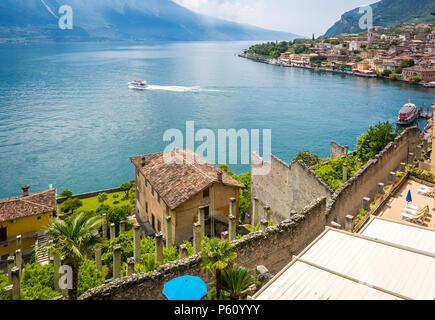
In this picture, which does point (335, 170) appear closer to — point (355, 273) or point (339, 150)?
point (339, 150)

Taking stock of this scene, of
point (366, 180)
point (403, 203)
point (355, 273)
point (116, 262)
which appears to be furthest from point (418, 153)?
point (116, 262)

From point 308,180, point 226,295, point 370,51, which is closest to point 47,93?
point 308,180

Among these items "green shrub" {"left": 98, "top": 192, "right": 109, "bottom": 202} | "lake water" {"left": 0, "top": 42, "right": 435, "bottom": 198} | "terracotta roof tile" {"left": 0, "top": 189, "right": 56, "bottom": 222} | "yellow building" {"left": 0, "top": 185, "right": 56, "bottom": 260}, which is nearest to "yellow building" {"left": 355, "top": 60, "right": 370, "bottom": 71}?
"lake water" {"left": 0, "top": 42, "right": 435, "bottom": 198}

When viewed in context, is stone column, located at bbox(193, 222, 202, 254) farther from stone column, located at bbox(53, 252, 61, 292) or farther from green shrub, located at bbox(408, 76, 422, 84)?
green shrub, located at bbox(408, 76, 422, 84)

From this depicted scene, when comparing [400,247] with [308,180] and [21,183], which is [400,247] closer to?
[308,180]

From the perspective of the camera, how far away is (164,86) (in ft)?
331

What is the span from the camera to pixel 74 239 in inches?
416

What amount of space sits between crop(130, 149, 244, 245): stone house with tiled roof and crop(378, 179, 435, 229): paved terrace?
9.38m

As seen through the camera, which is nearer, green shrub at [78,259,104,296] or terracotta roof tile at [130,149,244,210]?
green shrub at [78,259,104,296]

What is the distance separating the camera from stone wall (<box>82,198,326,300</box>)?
989cm

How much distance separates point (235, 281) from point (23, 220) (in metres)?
22.0

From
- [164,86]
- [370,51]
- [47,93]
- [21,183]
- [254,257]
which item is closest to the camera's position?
[254,257]

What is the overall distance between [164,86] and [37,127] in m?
44.1

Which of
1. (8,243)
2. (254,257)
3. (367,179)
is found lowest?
(8,243)
